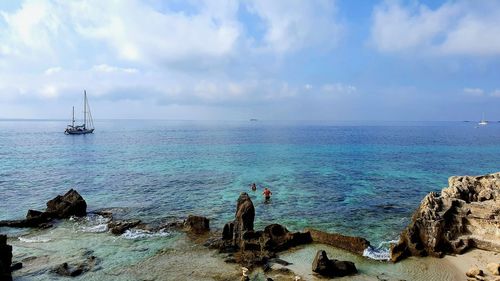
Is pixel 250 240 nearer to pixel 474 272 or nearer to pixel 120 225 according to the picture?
pixel 120 225

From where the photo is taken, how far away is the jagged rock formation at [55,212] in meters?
33.2

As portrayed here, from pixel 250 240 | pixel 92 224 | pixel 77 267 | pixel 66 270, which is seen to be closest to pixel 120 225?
pixel 92 224

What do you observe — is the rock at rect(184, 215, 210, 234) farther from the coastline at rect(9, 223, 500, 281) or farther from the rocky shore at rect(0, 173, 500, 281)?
the coastline at rect(9, 223, 500, 281)

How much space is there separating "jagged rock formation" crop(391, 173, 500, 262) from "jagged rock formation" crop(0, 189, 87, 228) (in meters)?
30.7

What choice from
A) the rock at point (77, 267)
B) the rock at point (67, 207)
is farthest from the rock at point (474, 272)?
the rock at point (67, 207)

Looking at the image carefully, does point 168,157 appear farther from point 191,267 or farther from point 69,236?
point 191,267

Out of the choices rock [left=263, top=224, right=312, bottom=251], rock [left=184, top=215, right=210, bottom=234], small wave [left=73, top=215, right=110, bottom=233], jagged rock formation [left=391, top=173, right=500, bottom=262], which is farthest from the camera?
small wave [left=73, top=215, right=110, bottom=233]

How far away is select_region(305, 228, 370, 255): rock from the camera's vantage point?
2650cm

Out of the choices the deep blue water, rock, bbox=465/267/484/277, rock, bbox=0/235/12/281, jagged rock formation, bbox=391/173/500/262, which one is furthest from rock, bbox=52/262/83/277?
rock, bbox=465/267/484/277

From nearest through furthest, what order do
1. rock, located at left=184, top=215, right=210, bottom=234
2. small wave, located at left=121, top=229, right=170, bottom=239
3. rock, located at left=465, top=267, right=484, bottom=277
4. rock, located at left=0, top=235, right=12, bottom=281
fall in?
rock, located at left=0, top=235, right=12, bottom=281 → rock, located at left=465, top=267, right=484, bottom=277 → small wave, located at left=121, top=229, right=170, bottom=239 → rock, located at left=184, top=215, right=210, bottom=234

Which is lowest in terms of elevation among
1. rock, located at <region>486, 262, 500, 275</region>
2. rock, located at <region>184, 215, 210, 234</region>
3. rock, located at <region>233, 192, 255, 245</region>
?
rock, located at <region>184, 215, 210, 234</region>

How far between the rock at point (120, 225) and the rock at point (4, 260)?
31.2ft

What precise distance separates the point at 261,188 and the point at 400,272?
28.9 m

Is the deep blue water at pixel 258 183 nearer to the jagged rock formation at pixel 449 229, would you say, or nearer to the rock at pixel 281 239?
the jagged rock formation at pixel 449 229
